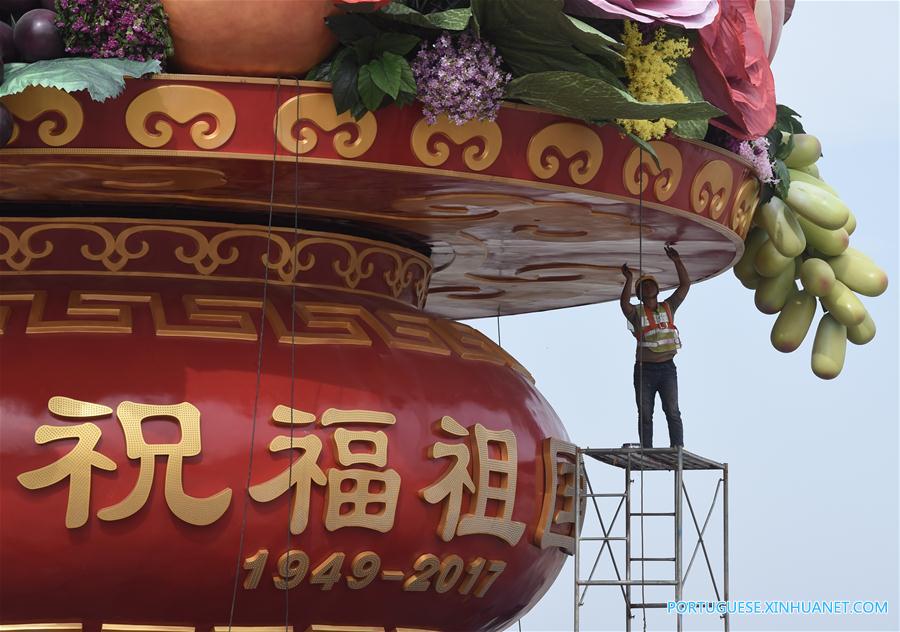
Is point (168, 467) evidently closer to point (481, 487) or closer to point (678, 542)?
point (481, 487)

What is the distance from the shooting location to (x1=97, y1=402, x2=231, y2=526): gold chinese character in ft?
33.8

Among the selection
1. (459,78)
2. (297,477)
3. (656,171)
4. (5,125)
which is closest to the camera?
(5,125)

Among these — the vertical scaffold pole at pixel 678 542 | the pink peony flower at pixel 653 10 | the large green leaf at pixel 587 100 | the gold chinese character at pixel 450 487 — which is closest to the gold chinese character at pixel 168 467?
Result: the gold chinese character at pixel 450 487

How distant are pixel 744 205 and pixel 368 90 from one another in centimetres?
324

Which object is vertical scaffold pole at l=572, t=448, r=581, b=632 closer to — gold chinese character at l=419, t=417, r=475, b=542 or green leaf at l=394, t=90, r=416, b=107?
gold chinese character at l=419, t=417, r=475, b=542

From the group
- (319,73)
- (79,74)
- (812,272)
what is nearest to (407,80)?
(319,73)

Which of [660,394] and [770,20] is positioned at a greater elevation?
[770,20]

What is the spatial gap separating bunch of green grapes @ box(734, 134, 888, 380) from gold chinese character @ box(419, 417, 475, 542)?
311cm

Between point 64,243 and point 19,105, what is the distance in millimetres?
1448

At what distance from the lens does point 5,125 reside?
971cm

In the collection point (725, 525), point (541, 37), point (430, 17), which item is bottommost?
point (725, 525)

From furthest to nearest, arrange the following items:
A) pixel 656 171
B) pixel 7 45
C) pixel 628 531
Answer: pixel 628 531 < pixel 656 171 < pixel 7 45

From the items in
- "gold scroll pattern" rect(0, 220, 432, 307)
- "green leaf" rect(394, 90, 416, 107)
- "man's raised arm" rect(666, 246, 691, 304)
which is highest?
"green leaf" rect(394, 90, 416, 107)

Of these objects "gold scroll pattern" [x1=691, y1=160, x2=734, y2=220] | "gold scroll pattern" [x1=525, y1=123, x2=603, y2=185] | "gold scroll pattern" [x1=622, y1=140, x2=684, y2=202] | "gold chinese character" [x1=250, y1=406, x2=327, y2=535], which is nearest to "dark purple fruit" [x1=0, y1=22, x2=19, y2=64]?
"gold chinese character" [x1=250, y1=406, x2=327, y2=535]
